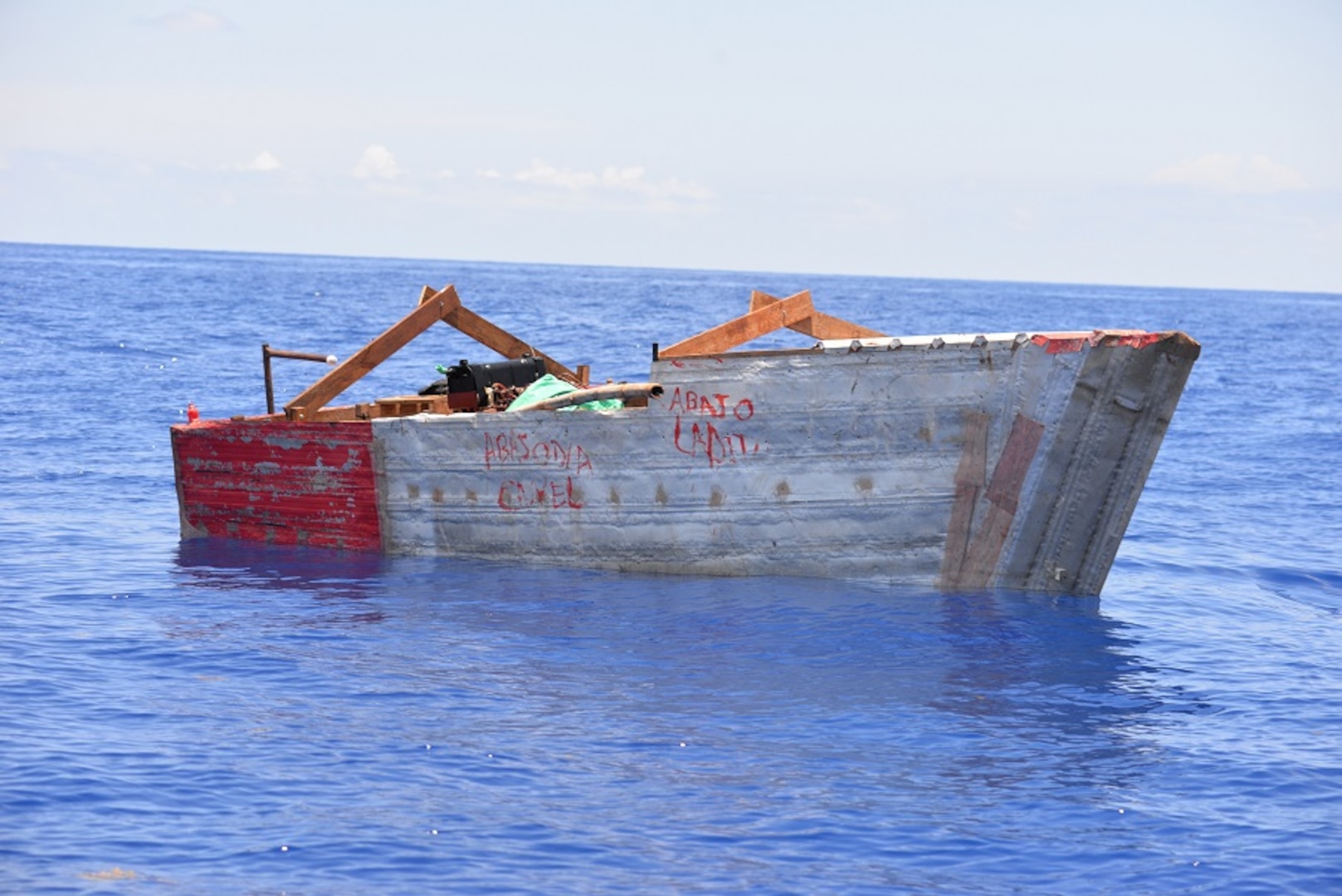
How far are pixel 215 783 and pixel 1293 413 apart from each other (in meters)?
30.8

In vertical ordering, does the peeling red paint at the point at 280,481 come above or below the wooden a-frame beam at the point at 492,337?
below

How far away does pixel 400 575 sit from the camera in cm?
1273

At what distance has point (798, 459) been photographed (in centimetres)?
1145

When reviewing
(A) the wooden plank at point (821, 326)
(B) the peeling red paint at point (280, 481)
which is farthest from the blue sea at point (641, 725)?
(A) the wooden plank at point (821, 326)

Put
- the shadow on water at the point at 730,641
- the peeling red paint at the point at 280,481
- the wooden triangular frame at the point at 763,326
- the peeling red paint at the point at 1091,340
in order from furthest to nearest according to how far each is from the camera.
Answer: the peeling red paint at the point at 280,481 < the wooden triangular frame at the point at 763,326 < the peeling red paint at the point at 1091,340 < the shadow on water at the point at 730,641

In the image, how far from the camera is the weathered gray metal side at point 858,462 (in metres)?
11.0

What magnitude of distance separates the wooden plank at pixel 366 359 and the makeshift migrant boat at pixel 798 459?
27mm

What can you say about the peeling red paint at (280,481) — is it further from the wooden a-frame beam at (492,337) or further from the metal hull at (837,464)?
the wooden a-frame beam at (492,337)

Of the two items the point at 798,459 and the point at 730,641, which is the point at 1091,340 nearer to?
the point at 798,459

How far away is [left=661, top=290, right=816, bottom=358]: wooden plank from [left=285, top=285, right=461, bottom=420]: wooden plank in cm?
221

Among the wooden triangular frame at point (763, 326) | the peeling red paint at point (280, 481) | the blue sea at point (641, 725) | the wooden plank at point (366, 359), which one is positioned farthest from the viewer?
the peeling red paint at point (280, 481)

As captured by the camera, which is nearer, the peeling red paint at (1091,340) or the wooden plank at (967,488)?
the peeling red paint at (1091,340)

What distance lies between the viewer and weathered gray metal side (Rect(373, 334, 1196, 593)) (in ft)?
36.1

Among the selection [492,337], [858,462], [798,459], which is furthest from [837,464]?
[492,337]
